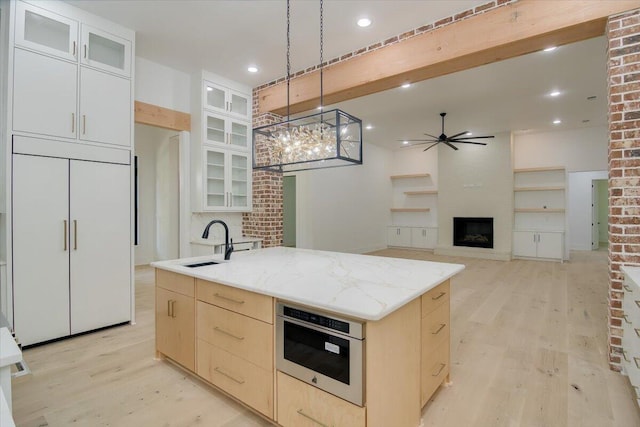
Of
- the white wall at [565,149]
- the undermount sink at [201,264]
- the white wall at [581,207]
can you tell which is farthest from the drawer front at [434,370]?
the white wall at [581,207]

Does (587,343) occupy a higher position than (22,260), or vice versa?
(22,260)

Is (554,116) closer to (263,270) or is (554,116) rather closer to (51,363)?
(263,270)

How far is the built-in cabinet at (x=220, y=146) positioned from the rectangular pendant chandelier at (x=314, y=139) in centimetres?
196

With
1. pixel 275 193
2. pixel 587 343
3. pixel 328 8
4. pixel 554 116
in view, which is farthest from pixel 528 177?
pixel 328 8

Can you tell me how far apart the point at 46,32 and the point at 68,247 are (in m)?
1.98

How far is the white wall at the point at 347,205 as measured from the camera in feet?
21.7

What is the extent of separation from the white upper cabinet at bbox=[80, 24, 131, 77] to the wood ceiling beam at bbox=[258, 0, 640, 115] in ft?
6.67

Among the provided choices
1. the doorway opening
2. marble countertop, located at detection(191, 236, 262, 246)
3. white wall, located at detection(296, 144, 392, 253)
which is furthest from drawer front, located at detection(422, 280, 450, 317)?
the doorway opening

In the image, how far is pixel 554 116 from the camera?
20.5ft

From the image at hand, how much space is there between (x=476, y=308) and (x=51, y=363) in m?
4.19

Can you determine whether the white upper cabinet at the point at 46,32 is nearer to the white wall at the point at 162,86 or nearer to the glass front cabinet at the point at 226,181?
the white wall at the point at 162,86

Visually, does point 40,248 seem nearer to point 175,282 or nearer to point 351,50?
point 175,282

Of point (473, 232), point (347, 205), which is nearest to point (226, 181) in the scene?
point (347, 205)

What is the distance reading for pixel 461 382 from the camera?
219 centimetres
